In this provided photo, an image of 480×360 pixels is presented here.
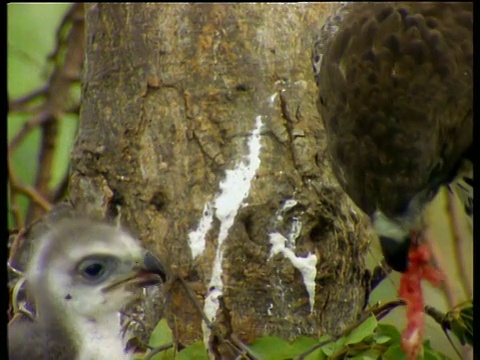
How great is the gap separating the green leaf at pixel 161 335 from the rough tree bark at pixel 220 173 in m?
0.07

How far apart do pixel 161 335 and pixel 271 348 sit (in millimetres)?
255

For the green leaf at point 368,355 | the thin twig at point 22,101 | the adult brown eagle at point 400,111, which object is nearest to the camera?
the green leaf at point 368,355

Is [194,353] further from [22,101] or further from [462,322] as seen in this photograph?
[22,101]

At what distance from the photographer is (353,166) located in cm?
224

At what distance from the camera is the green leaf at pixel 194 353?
2.11 metres

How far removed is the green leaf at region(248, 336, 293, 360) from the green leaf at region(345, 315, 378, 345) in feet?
0.51

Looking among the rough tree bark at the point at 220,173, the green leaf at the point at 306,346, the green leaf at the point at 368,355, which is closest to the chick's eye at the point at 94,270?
the rough tree bark at the point at 220,173

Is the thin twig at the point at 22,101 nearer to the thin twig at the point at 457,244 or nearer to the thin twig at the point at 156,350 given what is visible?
the thin twig at the point at 156,350

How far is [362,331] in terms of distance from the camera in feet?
6.72

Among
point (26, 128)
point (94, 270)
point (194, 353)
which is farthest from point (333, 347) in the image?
point (26, 128)

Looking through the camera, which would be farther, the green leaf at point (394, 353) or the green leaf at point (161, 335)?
the green leaf at point (161, 335)

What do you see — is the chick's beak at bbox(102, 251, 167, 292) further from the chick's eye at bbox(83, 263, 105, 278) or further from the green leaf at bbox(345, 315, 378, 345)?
the green leaf at bbox(345, 315, 378, 345)

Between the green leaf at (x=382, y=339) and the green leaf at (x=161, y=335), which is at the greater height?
the green leaf at (x=382, y=339)

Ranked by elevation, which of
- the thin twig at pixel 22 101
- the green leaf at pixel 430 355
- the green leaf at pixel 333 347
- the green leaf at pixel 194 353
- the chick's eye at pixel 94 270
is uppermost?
the thin twig at pixel 22 101
